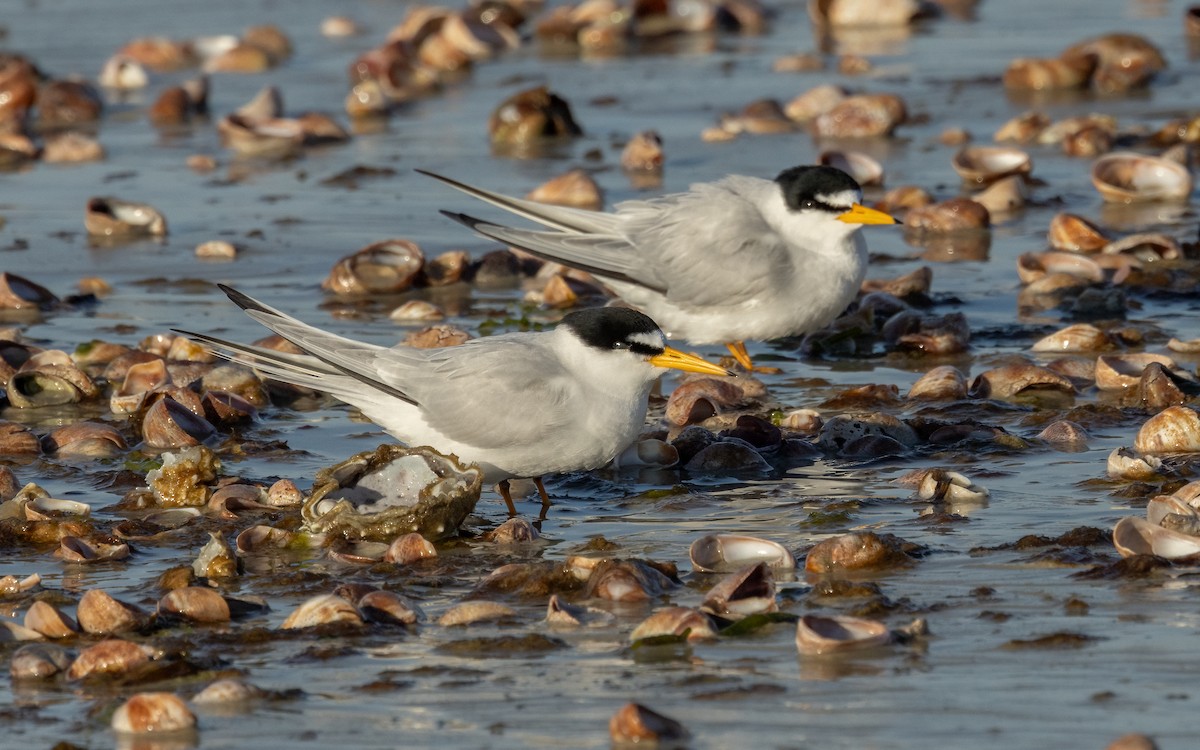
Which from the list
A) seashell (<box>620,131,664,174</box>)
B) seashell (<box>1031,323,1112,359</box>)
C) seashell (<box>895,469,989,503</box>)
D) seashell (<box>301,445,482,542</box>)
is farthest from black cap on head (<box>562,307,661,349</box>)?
seashell (<box>620,131,664,174</box>)

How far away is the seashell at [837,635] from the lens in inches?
158

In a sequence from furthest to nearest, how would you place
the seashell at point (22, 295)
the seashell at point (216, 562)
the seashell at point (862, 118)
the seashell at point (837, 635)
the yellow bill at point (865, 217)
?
the seashell at point (862, 118), the seashell at point (22, 295), the yellow bill at point (865, 217), the seashell at point (216, 562), the seashell at point (837, 635)

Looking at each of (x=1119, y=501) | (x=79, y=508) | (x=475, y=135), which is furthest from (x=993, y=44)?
(x=79, y=508)

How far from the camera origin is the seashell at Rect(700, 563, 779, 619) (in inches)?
171

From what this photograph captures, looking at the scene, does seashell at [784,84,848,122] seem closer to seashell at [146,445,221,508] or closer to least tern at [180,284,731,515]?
least tern at [180,284,731,515]

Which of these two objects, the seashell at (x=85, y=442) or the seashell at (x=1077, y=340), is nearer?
the seashell at (x=85, y=442)

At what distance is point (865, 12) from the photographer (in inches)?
606

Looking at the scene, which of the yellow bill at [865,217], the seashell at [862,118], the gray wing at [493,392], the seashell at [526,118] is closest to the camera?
the gray wing at [493,392]

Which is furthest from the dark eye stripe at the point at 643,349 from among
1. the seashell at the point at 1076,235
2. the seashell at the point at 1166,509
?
the seashell at the point at 1076,235

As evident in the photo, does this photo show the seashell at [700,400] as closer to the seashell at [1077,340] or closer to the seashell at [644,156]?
the seashell at [1077,340]

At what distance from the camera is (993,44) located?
14320 mm

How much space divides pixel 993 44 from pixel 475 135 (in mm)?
4914

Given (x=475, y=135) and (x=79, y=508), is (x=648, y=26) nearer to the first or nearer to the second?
(x=475, y=135)

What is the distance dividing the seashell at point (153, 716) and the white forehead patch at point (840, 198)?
4639mm
